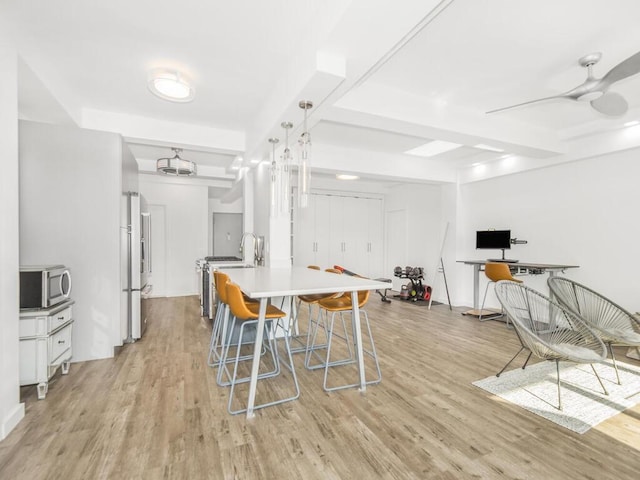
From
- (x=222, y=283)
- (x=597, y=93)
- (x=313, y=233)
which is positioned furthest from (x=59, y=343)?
(x=313, y=233)

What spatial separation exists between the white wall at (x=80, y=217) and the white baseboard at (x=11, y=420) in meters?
1.12

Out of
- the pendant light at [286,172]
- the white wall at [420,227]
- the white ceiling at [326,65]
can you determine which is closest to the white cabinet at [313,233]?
the white wall at [420,227]

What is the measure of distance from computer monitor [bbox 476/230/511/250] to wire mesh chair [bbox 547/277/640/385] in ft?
6.18

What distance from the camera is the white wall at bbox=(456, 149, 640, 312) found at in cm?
403

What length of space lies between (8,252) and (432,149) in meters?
5.39

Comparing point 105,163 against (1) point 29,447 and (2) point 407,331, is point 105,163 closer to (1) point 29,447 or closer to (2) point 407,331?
(1) point 29,447

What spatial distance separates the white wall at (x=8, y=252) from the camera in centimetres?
199

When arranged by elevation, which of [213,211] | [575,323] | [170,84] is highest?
[170,84]

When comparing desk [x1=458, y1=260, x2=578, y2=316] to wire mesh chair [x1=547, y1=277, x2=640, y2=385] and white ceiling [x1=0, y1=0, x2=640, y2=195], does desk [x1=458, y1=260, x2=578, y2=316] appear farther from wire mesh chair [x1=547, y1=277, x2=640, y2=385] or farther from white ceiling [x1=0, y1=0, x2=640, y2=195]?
white ceiling [x1=0, y1=0, x2=640, y2=195]

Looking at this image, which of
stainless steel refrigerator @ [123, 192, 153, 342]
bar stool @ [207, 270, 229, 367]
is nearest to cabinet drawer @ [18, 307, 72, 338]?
stainless steel refrigerator @ [123, 192, 153, 342]

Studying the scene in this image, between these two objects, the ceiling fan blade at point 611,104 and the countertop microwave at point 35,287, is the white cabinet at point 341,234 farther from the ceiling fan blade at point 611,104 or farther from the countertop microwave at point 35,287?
the ceiling fan blade at point 611,104

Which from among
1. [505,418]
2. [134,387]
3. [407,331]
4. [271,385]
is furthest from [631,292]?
[134,387]

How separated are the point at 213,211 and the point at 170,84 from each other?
5757 mm

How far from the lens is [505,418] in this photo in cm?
224
